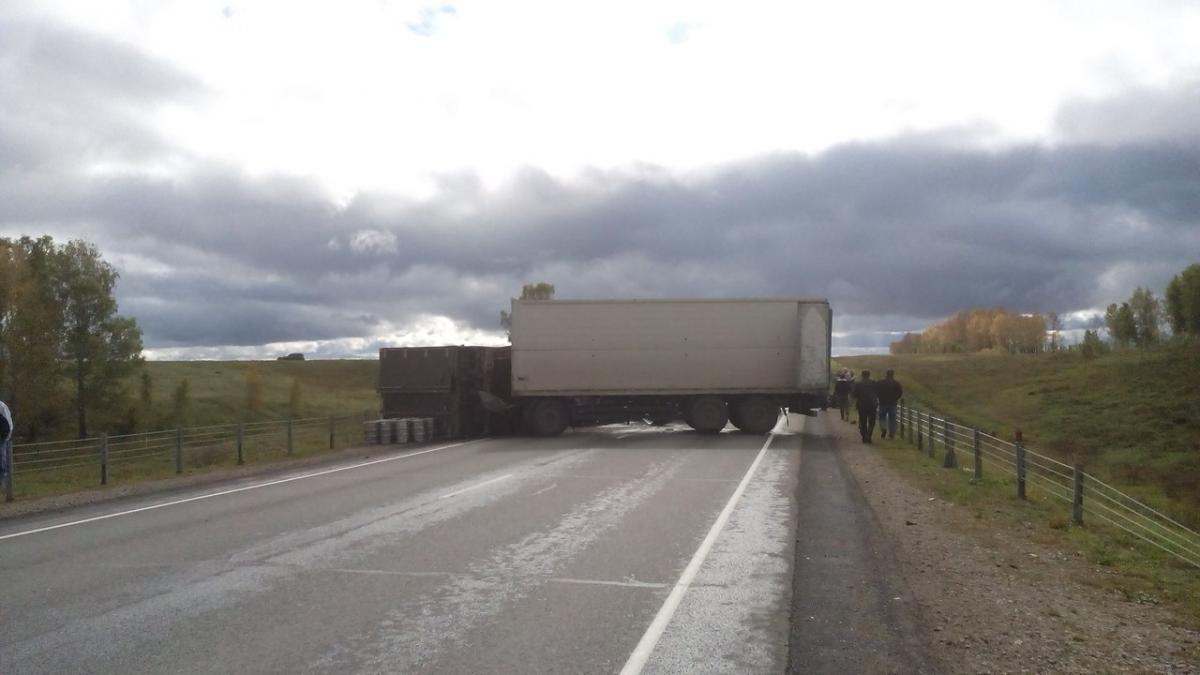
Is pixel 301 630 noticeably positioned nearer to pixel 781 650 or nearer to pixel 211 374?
pixel 781 650

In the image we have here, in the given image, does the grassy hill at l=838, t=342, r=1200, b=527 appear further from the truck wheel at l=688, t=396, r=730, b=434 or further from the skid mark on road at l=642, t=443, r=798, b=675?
the skid mark on road at l=642, t=443, r=798, b=675

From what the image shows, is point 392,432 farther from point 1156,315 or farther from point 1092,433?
point 1156,315

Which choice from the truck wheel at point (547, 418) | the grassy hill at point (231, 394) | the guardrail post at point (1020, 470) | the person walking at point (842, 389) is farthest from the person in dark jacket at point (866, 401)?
the grassy hill at point (231, 394)

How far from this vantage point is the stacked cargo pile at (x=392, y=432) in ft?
88.3

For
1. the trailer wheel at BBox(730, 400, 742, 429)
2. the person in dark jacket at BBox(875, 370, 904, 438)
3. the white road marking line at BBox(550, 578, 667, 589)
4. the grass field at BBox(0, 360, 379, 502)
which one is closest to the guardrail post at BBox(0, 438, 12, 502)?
the grass field at BBox(0, 360, 379, 502)

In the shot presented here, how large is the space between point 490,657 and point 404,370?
2312cm

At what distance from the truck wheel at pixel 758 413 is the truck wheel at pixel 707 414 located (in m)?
0.68

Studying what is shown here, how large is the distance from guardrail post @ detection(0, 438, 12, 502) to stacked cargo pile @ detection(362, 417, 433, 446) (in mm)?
11325

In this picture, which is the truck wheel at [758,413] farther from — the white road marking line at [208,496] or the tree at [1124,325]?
the tree at [1124,325]

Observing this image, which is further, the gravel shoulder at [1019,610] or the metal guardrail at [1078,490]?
the metal guardrail at [1078,490]

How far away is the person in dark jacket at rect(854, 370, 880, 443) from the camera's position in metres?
24.2

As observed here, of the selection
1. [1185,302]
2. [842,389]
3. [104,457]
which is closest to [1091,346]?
[1185,302]

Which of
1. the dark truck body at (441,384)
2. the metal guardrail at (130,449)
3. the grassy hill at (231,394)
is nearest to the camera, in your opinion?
the metal guardrail at (130,449)

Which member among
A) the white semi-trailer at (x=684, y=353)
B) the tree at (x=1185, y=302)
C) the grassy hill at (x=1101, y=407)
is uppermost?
the tree at (x=1185, y=302)
